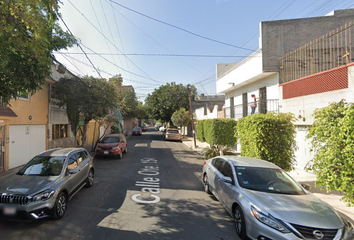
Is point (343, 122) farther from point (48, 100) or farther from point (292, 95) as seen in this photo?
point (48, 100)

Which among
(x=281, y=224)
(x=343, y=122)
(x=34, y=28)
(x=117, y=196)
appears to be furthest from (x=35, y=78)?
(x=343, y=122)

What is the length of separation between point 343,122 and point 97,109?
11.8 m

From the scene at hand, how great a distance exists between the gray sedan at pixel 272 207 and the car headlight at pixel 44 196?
3.93 meters

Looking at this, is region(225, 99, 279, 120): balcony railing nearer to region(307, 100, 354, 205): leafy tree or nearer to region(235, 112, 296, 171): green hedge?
region(235, 112, 296, 171): green hedge

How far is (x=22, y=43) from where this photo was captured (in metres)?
4.30

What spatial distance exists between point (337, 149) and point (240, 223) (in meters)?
2.41

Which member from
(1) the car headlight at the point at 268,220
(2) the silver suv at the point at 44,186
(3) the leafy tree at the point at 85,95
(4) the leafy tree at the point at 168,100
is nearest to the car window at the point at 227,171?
(1) the car headlight at the point at 268,220

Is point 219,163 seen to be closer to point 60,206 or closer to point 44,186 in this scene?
point 60,206

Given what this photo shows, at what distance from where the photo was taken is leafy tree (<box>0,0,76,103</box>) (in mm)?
4052

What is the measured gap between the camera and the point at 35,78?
5234 millimetres

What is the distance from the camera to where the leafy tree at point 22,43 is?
4.05 m

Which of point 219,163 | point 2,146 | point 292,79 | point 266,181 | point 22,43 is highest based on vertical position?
point 292,79

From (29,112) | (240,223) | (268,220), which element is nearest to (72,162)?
(240,223)

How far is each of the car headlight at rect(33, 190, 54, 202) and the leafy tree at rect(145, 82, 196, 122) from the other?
93.4 feet
